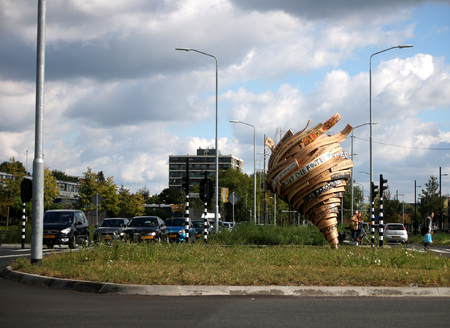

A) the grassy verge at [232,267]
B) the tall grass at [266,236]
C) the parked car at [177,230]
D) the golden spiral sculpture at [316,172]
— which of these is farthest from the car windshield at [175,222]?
the grassy verge at [232,267]

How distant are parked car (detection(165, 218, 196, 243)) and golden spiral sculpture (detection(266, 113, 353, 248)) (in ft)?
24.7

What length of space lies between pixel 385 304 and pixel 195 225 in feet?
72.0

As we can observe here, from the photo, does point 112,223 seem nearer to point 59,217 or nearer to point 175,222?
point 175,222

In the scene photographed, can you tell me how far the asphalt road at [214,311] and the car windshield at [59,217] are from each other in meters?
12.3

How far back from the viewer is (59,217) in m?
20.6

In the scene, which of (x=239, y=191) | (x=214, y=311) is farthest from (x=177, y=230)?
(x=239, y=191)

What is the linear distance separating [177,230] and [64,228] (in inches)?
251

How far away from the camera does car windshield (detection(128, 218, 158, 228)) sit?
22.7 meters

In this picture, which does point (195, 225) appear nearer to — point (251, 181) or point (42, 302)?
point (42, 302)

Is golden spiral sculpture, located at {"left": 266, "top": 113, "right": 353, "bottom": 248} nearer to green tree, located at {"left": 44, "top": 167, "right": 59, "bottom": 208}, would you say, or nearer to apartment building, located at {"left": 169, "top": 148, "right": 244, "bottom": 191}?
green tree, located at {"left": 44, "top": 167, "right": 59, "bottom": 208}

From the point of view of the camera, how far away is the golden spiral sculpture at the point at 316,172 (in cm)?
1611

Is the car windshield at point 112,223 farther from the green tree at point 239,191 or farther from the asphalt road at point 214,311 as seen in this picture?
the green tree at point 239,191

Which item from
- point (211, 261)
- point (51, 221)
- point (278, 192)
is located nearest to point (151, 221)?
point (51, 221)

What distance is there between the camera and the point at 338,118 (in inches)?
643
